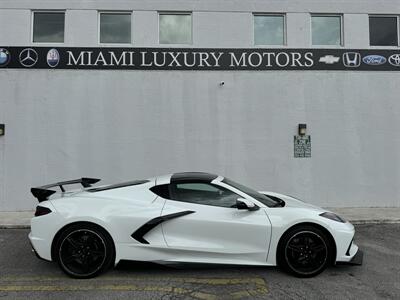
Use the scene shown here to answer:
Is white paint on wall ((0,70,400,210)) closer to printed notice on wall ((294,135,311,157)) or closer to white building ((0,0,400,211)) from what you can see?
white building ((0,0,400,211))

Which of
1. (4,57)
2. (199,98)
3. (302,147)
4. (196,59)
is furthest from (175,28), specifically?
(302,147)

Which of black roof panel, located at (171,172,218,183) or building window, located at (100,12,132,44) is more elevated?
building window, located at (100,12,132,44)

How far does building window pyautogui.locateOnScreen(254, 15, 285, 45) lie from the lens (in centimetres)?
1091

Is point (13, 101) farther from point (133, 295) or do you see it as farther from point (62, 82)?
point (133, 295)

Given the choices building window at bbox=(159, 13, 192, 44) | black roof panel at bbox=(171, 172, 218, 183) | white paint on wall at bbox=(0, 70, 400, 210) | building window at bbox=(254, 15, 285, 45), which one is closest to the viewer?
black roof panel at bbox=(171, 172, 218, 183)

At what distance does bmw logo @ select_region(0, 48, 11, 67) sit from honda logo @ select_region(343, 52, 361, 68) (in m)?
9.06

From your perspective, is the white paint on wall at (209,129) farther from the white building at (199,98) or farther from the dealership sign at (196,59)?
the dealership sign at (196,59)

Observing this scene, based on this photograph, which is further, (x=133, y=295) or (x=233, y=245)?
(x=233, y=245)

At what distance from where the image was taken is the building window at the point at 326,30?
36.1 ft

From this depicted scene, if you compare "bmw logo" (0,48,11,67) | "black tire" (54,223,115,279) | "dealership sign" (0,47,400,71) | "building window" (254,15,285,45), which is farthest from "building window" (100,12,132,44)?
"black tire" (54,223,115,279)

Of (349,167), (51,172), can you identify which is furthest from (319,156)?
(51,172)

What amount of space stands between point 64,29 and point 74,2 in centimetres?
78

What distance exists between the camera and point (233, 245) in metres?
5.09

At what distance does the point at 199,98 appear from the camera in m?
10.6
